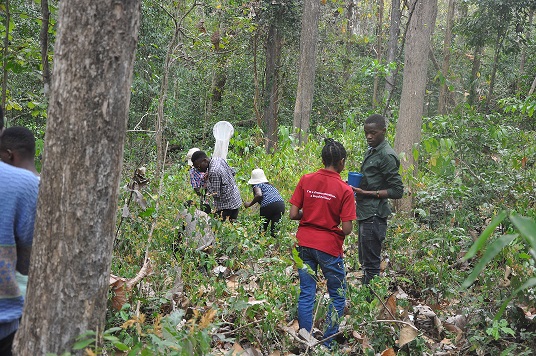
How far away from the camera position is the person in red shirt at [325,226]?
4848mm

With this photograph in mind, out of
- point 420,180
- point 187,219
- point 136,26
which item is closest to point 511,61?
point 420,180

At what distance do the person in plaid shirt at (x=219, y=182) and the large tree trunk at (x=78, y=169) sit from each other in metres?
4.95

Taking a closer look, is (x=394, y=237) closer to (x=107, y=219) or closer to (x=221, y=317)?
(x=221, y=317)

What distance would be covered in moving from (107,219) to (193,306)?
2.72m

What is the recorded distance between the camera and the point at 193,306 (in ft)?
17.0

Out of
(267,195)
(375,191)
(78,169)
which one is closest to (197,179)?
(267,195)

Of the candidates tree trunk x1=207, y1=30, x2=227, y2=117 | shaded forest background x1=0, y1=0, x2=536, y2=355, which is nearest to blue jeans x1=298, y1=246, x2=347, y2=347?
shaded forest background x1=0, y1=0, x2=536, y2=355

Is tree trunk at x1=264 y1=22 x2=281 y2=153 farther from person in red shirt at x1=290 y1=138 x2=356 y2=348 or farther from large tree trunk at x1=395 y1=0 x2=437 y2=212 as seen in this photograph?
person in red shirt at x1=290 y1=138 x2=356 y2=348

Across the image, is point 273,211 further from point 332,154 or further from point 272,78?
point 272,78

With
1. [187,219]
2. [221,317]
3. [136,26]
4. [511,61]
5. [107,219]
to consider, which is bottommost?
[221,317]

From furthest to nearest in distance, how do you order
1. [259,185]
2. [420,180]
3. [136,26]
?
1. [420,180]
2. [259,185]
3. [136,26]

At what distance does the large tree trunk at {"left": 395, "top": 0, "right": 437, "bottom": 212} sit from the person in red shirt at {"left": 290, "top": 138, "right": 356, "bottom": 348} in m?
5.37

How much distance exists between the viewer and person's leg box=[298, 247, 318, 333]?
4.97 metres

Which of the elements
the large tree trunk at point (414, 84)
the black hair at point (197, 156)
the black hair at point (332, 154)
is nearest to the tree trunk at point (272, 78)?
the large tree trunk at point (414, 84)
